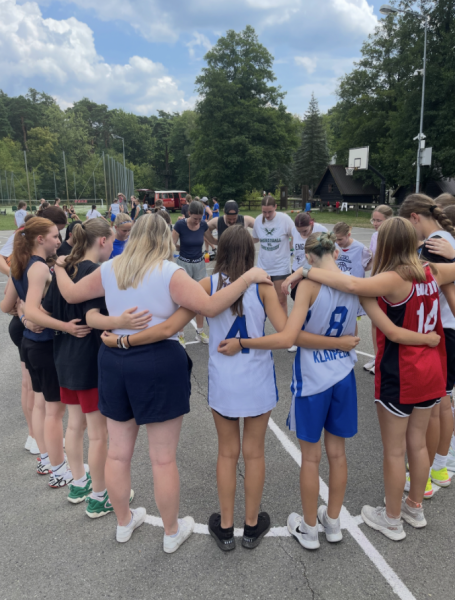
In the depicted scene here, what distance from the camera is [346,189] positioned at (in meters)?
47.9

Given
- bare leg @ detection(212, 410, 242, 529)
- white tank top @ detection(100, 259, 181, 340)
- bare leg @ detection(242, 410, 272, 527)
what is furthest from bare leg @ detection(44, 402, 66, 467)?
bare leg @ detection(242, 410, 272, 527)

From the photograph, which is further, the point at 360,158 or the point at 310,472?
the point at 360,158

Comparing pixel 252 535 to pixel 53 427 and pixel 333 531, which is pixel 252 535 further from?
pixel 53 427

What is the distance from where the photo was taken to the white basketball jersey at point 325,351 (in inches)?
95.6

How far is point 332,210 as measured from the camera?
1852 inches

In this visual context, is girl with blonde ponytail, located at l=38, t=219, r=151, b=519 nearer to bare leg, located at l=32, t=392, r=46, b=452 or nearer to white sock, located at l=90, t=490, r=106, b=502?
white sock, located at l=90, t=490, r=106, b=502

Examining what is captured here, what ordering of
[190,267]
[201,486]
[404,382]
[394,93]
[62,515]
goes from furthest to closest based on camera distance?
[394,93] → [190,267] → [201,486] → [62,515] → [404,382]

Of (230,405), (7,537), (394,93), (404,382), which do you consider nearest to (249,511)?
(230,405)

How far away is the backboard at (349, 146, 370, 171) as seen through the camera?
35.5 m

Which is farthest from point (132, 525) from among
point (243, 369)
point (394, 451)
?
point (394, 451)

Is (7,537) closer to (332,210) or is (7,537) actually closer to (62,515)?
(62,515)

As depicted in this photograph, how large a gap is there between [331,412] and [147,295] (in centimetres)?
128

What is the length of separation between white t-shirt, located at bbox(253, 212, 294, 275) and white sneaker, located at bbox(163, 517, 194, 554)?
4532mm

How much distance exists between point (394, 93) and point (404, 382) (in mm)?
45653
